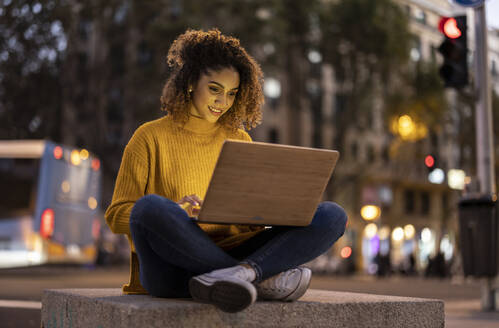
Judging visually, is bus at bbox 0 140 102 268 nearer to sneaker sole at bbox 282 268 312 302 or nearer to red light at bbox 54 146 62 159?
red light at bbox 54 146 62 159

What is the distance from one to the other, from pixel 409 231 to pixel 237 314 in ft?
156

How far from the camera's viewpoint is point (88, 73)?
3044 cm

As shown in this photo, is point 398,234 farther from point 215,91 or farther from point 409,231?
point 215,91

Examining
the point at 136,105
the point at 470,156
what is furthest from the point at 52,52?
the point at 470,156

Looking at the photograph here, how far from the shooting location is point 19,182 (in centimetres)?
1609

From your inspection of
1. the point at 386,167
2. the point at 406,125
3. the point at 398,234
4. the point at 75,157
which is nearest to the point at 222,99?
the point at 75,157

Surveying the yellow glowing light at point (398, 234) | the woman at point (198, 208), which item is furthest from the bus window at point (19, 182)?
the yellow glowing light at point (398, 234)

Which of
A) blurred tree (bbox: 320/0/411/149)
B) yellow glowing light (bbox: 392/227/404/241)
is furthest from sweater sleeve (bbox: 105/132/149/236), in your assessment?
yellow glowing light (bbox: 392/227/404/241)

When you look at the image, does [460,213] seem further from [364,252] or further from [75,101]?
[364,252]

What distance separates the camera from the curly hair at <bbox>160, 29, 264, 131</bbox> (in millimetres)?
3938

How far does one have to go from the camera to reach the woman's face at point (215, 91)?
3.89 meters

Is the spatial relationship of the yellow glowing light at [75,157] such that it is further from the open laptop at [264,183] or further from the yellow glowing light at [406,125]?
the open laptop at [264,183]

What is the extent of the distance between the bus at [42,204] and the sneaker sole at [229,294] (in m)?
12.8

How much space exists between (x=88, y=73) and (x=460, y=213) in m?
22.4
